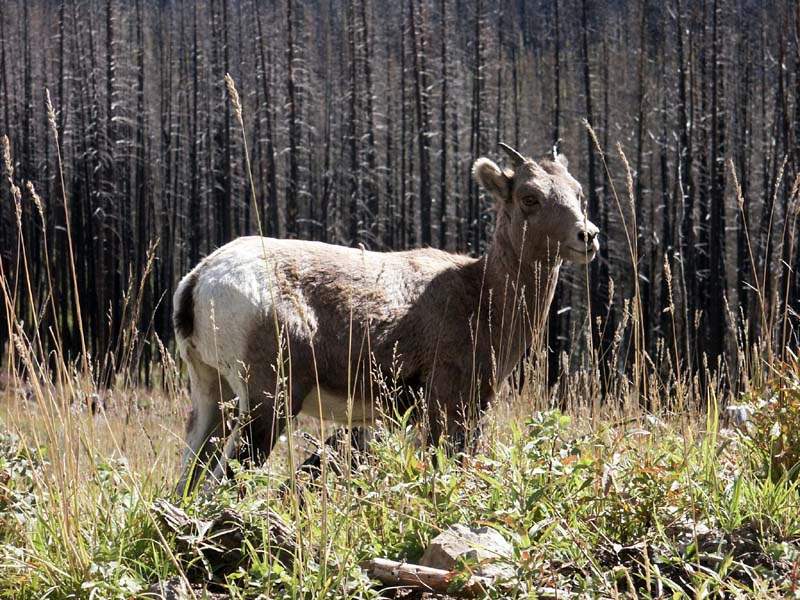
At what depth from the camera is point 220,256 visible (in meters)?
4.62

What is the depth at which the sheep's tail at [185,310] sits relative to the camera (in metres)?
4.59

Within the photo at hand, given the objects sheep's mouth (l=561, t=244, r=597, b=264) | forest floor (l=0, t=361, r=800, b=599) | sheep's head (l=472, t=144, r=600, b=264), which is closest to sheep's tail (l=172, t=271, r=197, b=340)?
forest floor (l=0, t=361, r=800, b=599)

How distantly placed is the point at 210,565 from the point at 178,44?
569 inches

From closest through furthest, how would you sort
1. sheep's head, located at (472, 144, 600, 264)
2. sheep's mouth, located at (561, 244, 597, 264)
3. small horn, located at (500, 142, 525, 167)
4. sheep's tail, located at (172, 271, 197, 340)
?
sheep's tail, located at (172, 271, 197, 340)
sheep's mouth, located at (561, 244, 597, 264)
sheep's head, located at (472, 144, 600, 264)
small horn, located at (500, 142, 525, 167)

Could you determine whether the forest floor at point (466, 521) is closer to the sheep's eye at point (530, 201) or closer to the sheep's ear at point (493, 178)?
the sheep's eye at point (530, 201)

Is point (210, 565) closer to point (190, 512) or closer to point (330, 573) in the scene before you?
point (190, 512)

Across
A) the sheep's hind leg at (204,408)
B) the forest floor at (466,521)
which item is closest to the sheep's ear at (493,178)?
the sheep's hind leg at (204,408)

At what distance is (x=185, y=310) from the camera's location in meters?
4.61

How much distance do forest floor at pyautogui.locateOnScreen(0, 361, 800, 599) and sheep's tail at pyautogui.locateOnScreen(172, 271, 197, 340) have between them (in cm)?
148

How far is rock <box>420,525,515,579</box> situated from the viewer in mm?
2420

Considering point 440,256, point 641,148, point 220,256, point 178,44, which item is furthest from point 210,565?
point 178,44

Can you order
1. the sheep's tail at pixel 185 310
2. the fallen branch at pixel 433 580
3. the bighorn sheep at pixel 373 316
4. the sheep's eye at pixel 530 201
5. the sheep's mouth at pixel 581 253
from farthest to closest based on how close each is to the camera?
the sheep's eye at pixel 530 201 < the sheep's mouth at pixel 581 253 < the sheep's tail at pixel 185 310 < the bighorn sheep at pixel 373 316 < the fallen branch at pixel 433 580

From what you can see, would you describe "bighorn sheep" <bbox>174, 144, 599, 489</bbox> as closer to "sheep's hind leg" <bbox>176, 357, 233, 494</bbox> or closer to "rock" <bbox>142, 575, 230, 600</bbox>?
"sheep's hind leg" <bbox>176, 357, 233, 494</bbox>

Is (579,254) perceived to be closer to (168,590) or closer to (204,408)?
(204,408)
